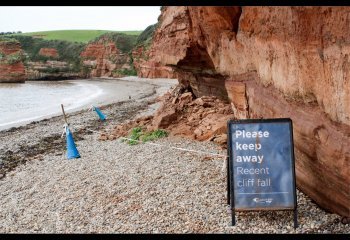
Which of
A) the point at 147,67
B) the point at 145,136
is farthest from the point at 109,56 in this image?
the point at 145,136

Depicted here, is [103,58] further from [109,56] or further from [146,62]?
[146,62]

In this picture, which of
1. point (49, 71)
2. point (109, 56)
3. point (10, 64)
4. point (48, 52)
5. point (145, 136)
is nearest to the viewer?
point (145, 136)

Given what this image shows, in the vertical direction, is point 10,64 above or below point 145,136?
above

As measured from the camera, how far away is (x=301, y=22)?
6879mm

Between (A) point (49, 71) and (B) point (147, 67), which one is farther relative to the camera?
(A) point (49, 71)

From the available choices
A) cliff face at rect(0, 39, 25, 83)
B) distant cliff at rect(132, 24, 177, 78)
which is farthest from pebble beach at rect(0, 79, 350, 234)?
cliff face at rect(0, 39, 25, 83)

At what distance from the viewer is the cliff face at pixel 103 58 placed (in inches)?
3772

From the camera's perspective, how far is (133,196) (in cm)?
873

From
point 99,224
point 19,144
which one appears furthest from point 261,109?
point 19,144

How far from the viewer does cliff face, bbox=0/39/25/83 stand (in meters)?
91.0

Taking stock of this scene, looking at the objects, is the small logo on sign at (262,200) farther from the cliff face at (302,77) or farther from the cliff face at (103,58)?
the cliff face at (103,58)

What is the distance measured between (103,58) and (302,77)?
97.4 meters

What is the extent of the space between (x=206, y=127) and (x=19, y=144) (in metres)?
9.05

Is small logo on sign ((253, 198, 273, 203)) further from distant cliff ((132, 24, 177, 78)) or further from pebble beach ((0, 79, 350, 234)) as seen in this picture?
distant cliff ((132, 24, 177, 78))
